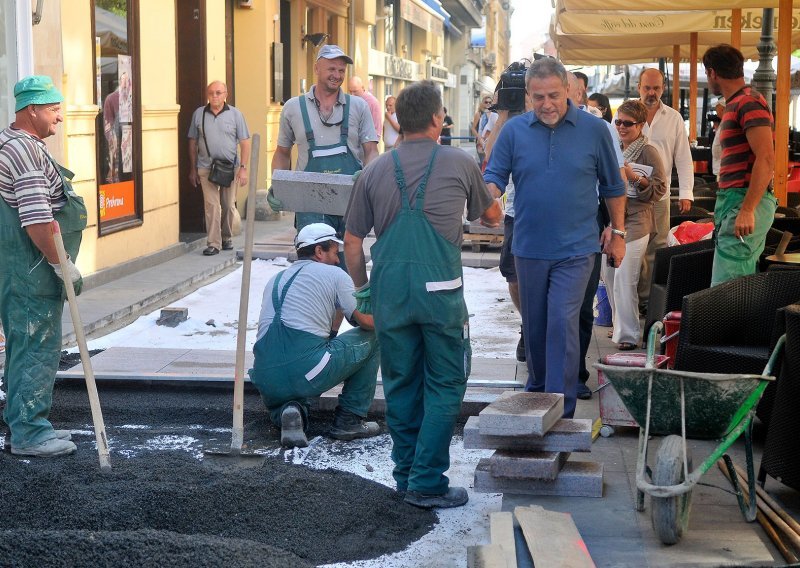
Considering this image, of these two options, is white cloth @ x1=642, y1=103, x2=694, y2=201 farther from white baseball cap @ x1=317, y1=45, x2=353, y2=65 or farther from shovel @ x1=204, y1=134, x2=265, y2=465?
shovel @ x1=204, y1=134, x2=265, y2=465

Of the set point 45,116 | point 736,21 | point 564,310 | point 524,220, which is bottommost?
point 564,310

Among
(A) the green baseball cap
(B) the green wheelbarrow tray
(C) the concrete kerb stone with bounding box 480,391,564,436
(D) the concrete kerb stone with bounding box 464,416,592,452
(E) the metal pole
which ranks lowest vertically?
(D) the concrete kerb stone with bounding box 464,416,592,452

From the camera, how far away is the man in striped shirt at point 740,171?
6.67 metres

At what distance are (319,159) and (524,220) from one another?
2202 mm

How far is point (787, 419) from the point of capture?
5125 millimetres

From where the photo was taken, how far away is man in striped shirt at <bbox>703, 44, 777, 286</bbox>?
21.9ft

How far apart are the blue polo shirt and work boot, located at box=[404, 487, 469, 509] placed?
1356 millimetres

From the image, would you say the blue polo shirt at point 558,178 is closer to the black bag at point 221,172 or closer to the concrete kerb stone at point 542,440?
the concrete kerb stone at point 542,440

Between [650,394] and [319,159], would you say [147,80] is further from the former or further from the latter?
[650,394]

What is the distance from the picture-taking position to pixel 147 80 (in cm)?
1338

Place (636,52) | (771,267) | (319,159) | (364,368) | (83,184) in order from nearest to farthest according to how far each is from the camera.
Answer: (364,368) < (771,267) < (319,159) < (83,184) < (636,52)

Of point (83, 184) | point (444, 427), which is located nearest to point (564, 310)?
point (444, 427)

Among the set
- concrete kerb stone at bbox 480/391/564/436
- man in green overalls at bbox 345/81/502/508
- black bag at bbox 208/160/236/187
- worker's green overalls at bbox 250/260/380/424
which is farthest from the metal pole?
concrete kerb stone at bbox 480/391/564/436

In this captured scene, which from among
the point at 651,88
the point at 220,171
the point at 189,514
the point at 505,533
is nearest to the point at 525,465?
the point at 505,533
